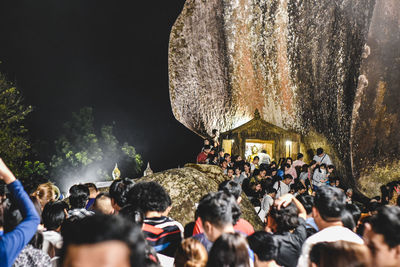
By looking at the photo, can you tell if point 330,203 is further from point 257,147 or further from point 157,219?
point 257,147

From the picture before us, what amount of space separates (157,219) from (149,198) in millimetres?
205

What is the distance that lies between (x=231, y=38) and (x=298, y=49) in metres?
5.06

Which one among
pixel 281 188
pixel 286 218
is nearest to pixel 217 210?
pixel 286 218

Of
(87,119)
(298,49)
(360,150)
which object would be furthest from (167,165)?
(360,150)

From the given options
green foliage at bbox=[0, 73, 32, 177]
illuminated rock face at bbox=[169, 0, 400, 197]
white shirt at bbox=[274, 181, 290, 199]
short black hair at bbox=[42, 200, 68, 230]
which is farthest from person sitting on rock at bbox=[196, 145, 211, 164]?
green foliage at bbox=[0, 73, 32, 177]

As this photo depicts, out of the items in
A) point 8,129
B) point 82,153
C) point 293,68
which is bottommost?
point 82,153

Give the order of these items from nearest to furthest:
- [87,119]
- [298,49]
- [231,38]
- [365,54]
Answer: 1. [365,54]
2. [298,49]
3. [231,38]
4. [87,119]

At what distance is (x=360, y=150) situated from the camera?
808 centimetres

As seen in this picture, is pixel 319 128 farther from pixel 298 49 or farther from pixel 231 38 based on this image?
pixel 231 38

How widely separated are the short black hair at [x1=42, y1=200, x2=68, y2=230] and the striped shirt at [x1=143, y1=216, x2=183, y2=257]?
1.01 meters

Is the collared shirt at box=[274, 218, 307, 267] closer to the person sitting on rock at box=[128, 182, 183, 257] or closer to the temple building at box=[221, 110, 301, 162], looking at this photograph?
the person sitting on rock at box=[128, 182, 183, 257]

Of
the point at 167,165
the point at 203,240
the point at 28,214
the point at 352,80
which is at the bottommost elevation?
the point at 167,165

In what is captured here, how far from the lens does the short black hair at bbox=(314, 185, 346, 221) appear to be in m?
2.41

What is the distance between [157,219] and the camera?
256 centimetres
